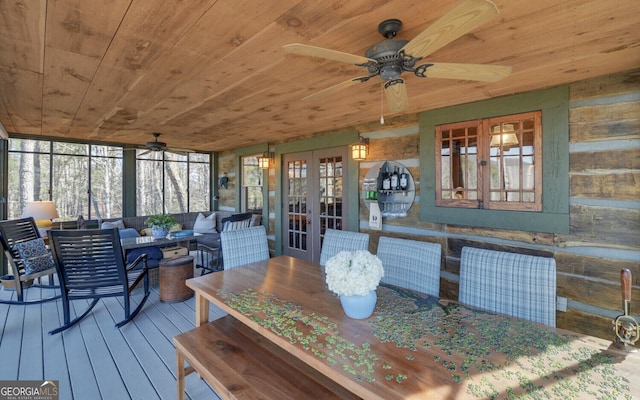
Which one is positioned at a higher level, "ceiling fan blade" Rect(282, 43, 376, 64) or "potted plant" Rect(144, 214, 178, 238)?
"ceiling fan blade" Rect(282, 43, 376, 64)

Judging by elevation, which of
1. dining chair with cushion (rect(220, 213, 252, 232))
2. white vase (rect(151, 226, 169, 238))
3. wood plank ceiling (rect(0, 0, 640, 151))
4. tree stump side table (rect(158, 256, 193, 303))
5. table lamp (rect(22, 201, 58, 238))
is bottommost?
tree stump side table (rect(158, 256, 193, 303))

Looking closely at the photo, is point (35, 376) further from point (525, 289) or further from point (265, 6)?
point (525, 289)

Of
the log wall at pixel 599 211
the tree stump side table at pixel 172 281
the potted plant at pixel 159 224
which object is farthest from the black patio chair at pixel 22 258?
the log wall at pixel 599 211

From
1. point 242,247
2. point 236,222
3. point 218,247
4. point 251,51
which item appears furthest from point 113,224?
point 251,51

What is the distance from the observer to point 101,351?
255cm

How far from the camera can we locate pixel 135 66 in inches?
85.7

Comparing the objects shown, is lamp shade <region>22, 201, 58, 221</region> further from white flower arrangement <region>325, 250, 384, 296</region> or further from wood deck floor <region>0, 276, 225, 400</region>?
white flower arrangement <region>325, 250, 384, 296</region>

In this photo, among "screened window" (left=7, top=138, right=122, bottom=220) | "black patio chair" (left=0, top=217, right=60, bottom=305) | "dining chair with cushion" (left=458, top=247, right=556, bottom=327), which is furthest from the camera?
"screened window" (left=7, top=138, right=122, bottom=220)

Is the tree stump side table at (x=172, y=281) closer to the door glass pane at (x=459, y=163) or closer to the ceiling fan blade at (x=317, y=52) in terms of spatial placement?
the ceiling fan blade at (x=317, y=52)

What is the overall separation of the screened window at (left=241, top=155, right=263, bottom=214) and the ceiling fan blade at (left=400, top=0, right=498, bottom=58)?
17.6 feet

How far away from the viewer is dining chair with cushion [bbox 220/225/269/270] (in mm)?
2701

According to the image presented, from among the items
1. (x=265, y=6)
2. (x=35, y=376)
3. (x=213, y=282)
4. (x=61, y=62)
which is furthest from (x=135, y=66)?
(x=35, y=376)

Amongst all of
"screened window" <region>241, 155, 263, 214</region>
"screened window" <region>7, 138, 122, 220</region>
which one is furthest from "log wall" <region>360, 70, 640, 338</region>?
"screened window" <region>7, 138, 122, 220</region>

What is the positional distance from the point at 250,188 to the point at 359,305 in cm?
537
